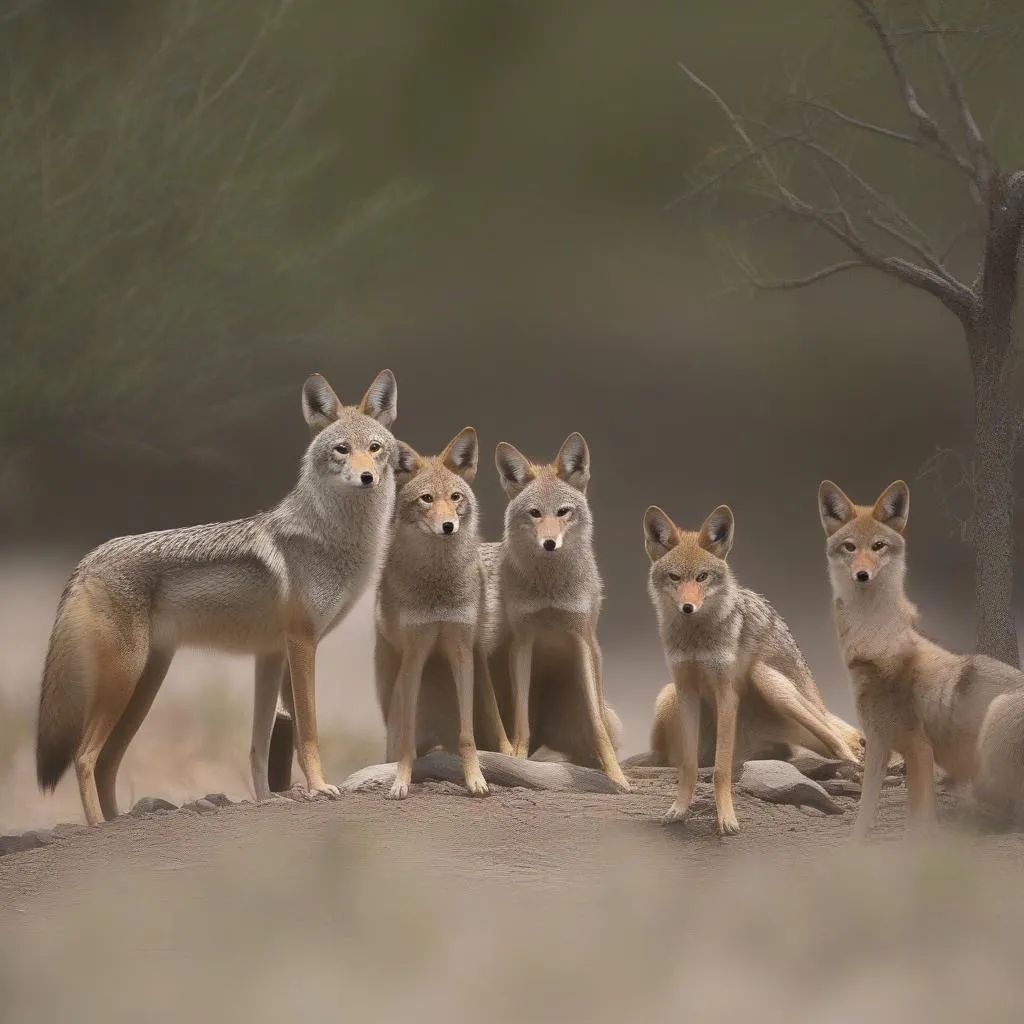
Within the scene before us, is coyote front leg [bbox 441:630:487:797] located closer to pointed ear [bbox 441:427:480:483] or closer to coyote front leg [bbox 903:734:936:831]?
pointed ear [bbox 441:427:480:483]

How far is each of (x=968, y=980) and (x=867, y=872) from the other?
2.89 feet

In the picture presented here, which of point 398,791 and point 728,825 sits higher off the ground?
point 398,791

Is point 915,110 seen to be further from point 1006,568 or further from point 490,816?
point 490,816

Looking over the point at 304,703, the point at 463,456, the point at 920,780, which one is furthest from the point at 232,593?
the point at 920,780

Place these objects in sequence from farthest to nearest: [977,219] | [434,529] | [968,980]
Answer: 1. [977,219]
2. [434,529]
3. [968,980]

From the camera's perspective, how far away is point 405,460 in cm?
743

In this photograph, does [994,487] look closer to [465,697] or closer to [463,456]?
[463,456]

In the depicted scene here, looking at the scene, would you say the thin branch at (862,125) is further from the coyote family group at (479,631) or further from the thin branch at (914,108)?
the coyote family group at (479,631)

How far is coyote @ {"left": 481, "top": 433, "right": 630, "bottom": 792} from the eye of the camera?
7.45m

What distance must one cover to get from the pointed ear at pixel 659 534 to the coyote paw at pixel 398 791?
1522 mm

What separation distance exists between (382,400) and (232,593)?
1.19 m

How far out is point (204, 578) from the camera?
24.2 ft

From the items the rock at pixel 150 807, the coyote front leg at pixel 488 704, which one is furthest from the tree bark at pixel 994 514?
the rock at pixel 150 807

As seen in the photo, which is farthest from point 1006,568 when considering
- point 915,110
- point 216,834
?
point 216,834
